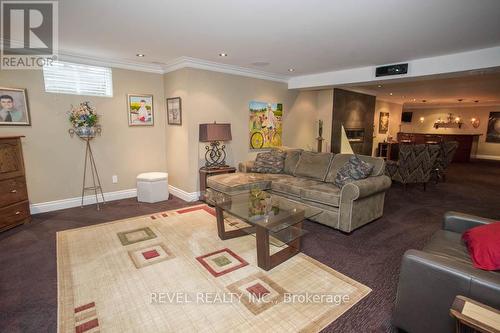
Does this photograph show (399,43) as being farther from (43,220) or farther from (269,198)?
(43,220)

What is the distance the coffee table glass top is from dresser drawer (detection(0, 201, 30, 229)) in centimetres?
267

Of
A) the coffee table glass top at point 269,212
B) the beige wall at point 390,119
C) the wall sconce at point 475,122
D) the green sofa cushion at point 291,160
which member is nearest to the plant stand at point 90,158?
the coffee table glass top at point 269,212

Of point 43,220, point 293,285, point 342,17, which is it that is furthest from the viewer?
point 43,220

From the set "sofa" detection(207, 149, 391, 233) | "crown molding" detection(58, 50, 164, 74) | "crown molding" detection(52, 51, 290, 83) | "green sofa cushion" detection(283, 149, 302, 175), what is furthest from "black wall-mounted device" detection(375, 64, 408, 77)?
"crown molding" detection(58, 50, 164, 74)

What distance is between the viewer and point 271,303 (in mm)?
2086

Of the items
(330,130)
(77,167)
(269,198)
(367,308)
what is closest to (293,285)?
(367,308)

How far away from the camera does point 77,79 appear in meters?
4.19

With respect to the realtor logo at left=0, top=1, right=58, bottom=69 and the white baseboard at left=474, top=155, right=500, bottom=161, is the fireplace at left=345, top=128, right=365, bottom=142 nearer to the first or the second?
the realtor logo at left=0, top=1, right=58, bottom=69

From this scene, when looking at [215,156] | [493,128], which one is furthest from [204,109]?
[493,128]

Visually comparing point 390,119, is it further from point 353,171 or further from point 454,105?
point 353,171

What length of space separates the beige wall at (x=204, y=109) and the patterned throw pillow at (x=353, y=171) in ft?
7.49

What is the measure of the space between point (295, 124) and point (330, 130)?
106 centimetres

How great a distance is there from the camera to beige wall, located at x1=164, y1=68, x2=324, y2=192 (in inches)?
179

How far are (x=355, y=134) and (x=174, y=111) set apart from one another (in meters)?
5.52
